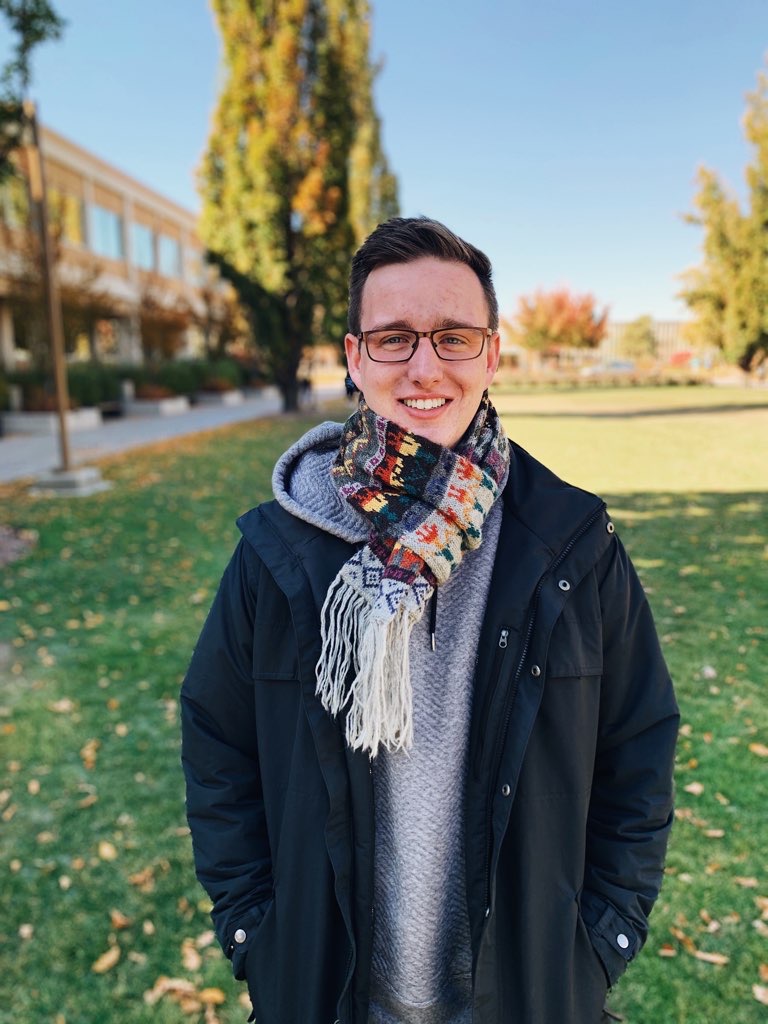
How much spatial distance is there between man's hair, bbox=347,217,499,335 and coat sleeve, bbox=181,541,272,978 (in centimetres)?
65

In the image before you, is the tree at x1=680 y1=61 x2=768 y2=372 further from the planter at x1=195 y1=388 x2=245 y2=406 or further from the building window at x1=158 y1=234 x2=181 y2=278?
the building window at x1=158 y1=234 x2=181 y2=278

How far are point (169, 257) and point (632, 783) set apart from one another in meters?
46.1

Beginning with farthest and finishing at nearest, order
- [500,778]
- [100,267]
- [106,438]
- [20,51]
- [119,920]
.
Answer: [100,267], [106,438], [20,51], [119,920], [500,778]

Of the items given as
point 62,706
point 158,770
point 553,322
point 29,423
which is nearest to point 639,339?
point 553,322

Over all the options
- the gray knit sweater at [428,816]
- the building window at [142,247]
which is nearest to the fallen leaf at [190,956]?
the gray knit sweater at [428,816]

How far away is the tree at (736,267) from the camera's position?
986 inches

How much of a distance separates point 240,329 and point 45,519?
27.6m

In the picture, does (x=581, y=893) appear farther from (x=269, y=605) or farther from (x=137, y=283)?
(x=137, y=283)

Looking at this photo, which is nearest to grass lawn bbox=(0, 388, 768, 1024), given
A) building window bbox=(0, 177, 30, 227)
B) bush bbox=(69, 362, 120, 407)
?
bush bbox=(69, 362, 120, 407)

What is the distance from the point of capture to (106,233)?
35.3m

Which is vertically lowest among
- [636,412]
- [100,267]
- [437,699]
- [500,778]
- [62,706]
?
[62,706]

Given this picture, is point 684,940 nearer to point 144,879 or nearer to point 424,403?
point 144,879

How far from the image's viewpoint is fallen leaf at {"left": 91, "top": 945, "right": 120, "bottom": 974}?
2672 mm

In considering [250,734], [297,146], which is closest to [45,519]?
[250,734]
